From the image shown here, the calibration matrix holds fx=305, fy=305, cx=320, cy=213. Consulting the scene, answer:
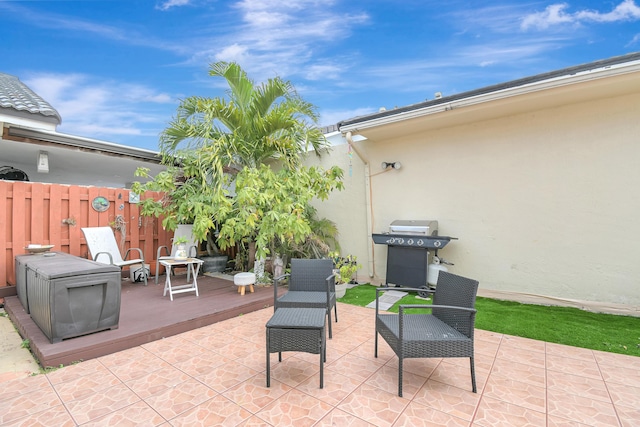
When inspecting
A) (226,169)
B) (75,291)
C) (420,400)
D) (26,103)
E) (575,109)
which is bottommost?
(420,400)

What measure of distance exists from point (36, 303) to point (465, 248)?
23.5 ft

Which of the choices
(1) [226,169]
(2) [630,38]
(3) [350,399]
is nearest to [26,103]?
(1) [226,169]

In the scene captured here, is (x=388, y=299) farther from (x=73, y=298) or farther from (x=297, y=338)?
(x=73, y=298)

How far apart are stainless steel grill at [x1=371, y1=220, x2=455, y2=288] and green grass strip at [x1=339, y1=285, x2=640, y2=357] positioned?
27.5 inches

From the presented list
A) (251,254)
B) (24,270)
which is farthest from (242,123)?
(24,270)

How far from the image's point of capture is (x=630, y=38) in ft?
19.2

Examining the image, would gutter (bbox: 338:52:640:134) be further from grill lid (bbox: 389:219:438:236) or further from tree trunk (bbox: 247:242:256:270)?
tree trunk (bbox: 247:242:256:270)

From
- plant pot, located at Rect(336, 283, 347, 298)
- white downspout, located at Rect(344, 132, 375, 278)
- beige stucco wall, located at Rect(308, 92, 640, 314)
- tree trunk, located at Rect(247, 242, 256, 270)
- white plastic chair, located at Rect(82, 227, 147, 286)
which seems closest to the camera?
beige stucco wall, located at Rect(308, 92, 640, 314)

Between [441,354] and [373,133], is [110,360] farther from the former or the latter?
[373,133]

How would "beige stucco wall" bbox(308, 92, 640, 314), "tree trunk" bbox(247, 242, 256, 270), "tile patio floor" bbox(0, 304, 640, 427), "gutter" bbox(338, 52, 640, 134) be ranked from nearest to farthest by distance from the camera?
"tile patio floor" bbox(0, 304, 640, 427) → "gutter" bbox(338, 52, 640, 134) → "beige stucco wall" bbox(308, 92, 640, 314) → "tree trunk" bbox(247, 242, 256, 270)

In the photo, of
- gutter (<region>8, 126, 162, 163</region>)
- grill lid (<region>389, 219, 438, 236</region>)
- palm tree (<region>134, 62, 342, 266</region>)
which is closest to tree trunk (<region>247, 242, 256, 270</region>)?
palm tree (<region>134, 62, 342, 266</region>)

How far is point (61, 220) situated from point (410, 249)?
7169 mm

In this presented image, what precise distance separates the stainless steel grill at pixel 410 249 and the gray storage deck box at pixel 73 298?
494cm

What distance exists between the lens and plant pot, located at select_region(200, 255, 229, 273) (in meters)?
7.93
